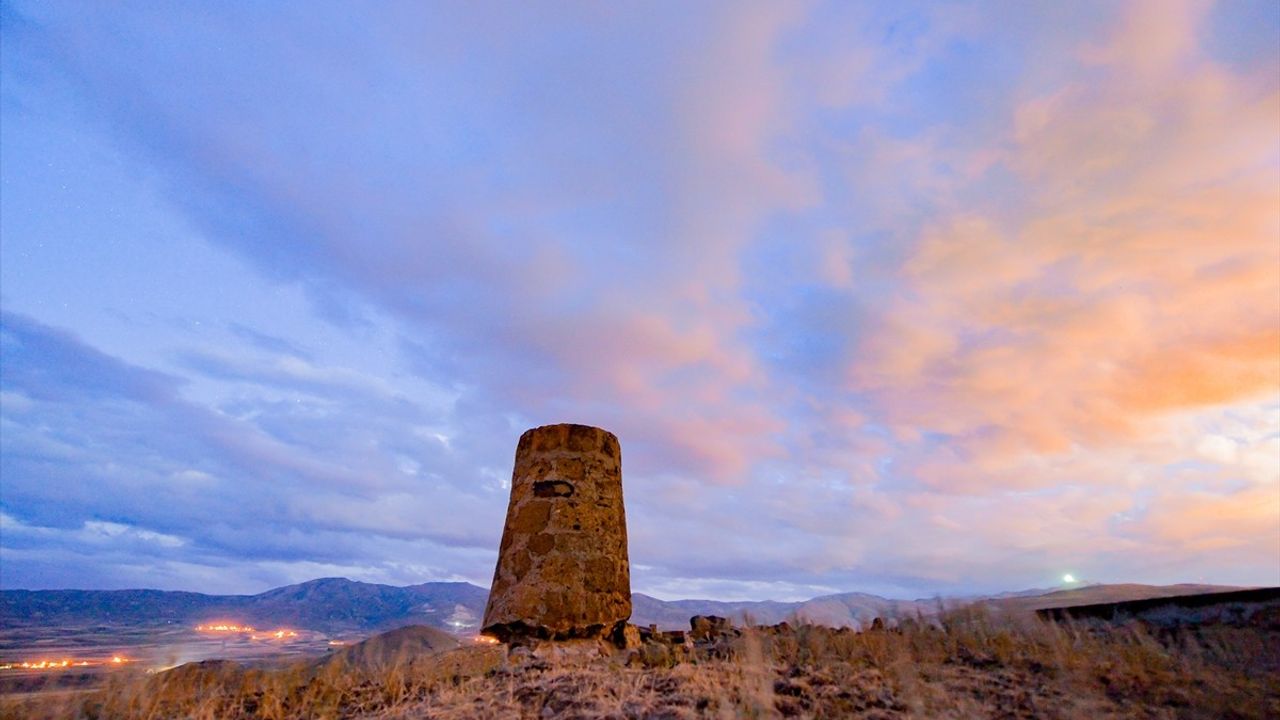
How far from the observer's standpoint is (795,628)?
9.84 m

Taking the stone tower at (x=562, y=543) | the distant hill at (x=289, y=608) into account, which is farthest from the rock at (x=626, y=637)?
the distant hill at (x=289, y=608)

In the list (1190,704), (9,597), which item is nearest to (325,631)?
(9,597)

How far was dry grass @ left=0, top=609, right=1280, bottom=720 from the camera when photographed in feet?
14.9

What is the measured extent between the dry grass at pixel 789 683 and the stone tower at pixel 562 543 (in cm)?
58

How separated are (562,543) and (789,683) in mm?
3793

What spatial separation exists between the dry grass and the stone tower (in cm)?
58

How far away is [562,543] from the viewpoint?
821cm

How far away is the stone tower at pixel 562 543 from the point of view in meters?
7.87

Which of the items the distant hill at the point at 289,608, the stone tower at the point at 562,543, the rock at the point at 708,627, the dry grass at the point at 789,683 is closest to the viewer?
the dry grass at the point at 789,683

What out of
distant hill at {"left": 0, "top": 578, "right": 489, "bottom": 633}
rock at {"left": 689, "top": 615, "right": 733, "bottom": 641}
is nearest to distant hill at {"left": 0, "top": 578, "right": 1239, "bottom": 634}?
distant hill at {"left": 0, "top": 578, "right": 489, "bottom": 633}

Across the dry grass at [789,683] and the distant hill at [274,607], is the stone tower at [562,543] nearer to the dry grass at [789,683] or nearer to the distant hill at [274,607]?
the dry grass at [789,683]

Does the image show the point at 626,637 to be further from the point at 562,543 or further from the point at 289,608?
the point at 289,608

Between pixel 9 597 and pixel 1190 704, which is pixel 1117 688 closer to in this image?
pixel 1190 704

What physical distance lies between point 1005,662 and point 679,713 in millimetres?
3801
